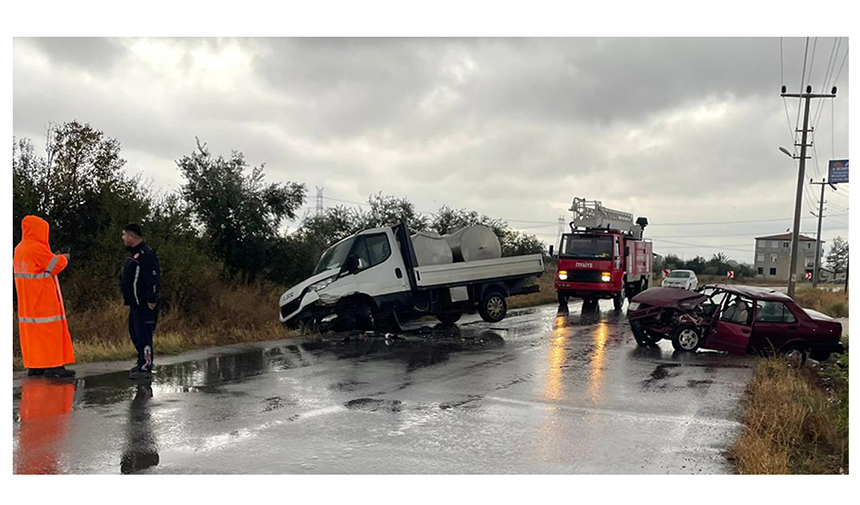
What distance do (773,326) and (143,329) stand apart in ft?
35.4

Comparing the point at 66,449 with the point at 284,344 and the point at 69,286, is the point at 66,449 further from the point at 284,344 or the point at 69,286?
the point at 69,286

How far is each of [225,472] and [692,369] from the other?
8860mm

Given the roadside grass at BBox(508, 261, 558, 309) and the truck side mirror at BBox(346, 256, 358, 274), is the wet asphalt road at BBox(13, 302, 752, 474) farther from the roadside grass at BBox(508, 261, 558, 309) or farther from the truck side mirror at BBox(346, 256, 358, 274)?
the roadside grass at BBox(508, 261, 558, 309)

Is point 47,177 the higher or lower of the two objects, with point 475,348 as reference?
higher

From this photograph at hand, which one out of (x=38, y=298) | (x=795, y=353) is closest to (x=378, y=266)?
(x=38, y=298)

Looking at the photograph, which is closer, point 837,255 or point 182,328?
point 182,328

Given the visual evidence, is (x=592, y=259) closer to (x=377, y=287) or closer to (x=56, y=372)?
(x=377, y=287)

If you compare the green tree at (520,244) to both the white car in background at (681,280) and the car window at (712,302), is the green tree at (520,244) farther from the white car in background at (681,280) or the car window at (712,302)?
the car window at (712,302)

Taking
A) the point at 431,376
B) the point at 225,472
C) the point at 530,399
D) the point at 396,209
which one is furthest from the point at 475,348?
the point at 396,209

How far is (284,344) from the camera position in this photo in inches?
583

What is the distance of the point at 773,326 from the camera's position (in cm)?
1352

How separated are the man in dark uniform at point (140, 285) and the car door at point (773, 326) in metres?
10.5

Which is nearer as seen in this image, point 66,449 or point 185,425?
point 66,449

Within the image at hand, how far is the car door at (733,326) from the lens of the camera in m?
13.8
